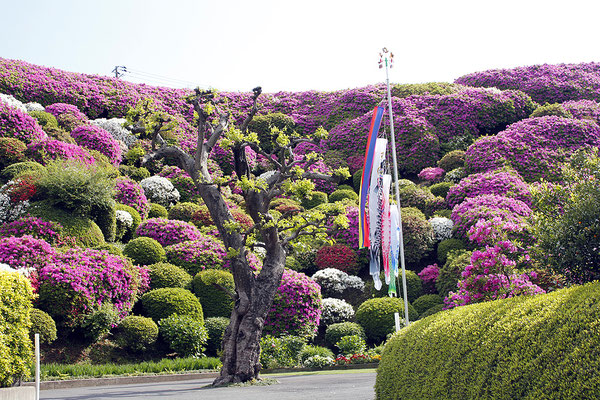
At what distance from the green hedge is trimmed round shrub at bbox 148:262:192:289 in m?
13.0

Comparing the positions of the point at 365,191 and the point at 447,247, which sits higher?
the point at 365,191

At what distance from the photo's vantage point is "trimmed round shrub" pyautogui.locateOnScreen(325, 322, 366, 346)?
1878cm

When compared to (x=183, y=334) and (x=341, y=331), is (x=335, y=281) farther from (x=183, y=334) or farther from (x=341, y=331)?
(x=183, y=334)

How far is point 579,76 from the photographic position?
42.5 metres

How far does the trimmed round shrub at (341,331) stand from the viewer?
739 inches

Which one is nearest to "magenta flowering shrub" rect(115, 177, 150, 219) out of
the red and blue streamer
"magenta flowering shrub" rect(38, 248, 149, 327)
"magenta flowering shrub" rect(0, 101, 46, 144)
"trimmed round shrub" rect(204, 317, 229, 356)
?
"magenta flowering shrub" rect(0, 101, 46, 144)

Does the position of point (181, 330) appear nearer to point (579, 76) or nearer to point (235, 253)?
point (235, 253)

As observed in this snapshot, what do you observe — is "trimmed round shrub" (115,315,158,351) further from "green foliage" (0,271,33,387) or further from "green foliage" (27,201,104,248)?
"green foliage" (0,271,33,387)

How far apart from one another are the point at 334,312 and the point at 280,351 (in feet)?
13.4

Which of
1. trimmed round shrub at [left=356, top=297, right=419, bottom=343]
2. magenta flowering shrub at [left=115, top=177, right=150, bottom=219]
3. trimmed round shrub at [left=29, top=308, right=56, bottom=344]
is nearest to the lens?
trimmed round shrub at [left=29, top=308, right=56, bottom=344]

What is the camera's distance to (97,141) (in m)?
27.4

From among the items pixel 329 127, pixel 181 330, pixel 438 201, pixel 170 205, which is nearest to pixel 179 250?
pixel 181 330

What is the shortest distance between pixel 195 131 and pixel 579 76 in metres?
28.5

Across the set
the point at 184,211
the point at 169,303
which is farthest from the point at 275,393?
the point at 184,211
